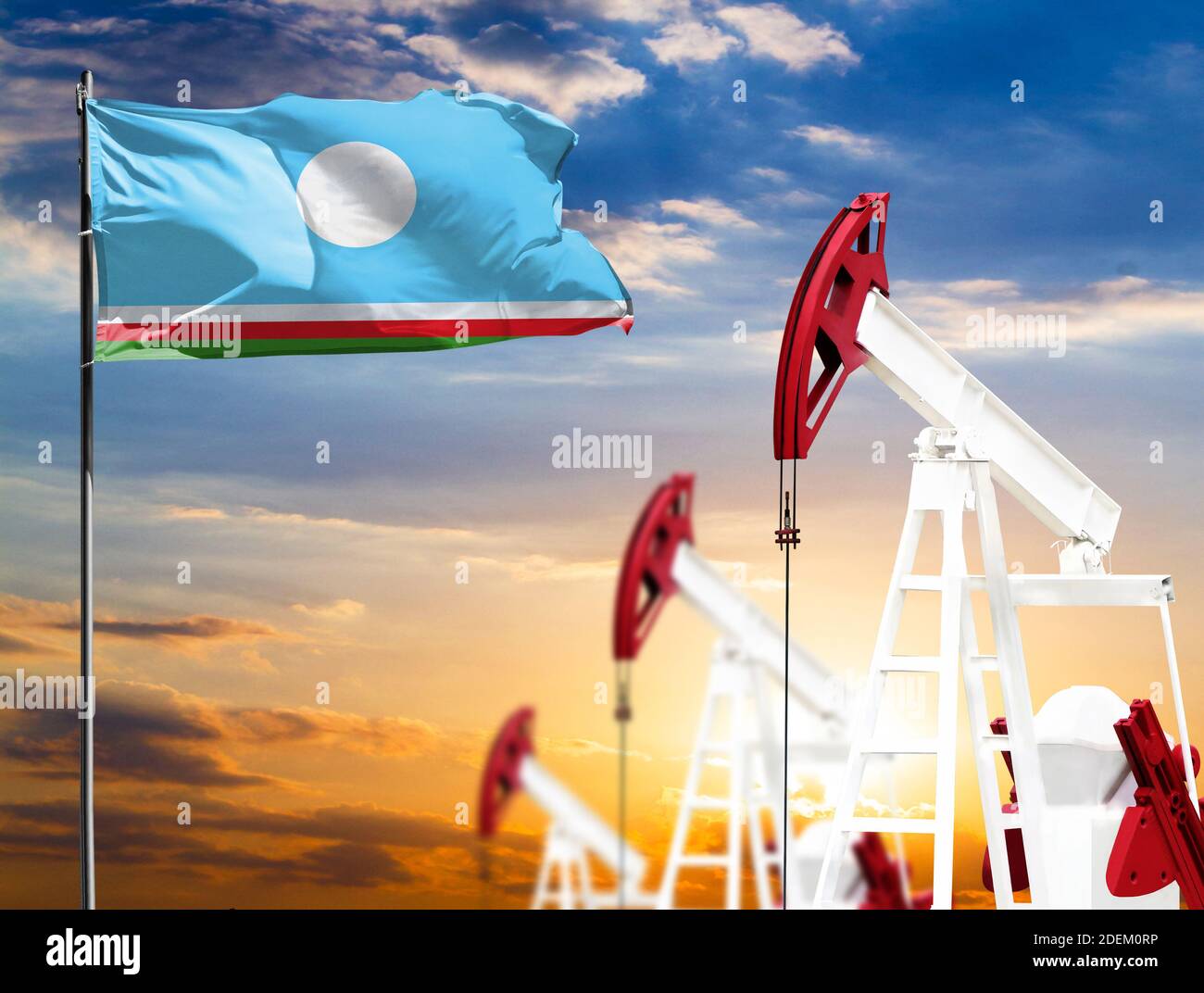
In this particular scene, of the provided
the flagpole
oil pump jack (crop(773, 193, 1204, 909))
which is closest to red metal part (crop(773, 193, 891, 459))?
oil pump jack (crop(773, 193, 1204, 909))

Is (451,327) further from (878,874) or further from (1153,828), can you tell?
(1153,828)

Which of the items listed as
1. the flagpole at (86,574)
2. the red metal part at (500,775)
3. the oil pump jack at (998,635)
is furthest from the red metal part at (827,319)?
the flagpole at (86,574)

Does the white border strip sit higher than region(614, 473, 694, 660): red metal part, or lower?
higher

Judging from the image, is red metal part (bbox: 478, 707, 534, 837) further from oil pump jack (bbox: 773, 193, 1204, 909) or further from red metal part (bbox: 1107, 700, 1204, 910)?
red metal part (bbox: 1107, 700, 1204, 910)

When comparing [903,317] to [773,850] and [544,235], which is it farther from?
[773,850]

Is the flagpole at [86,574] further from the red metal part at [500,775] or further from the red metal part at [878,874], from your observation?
the red metal part at [878,874]

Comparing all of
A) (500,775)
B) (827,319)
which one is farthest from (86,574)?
(827,319)
